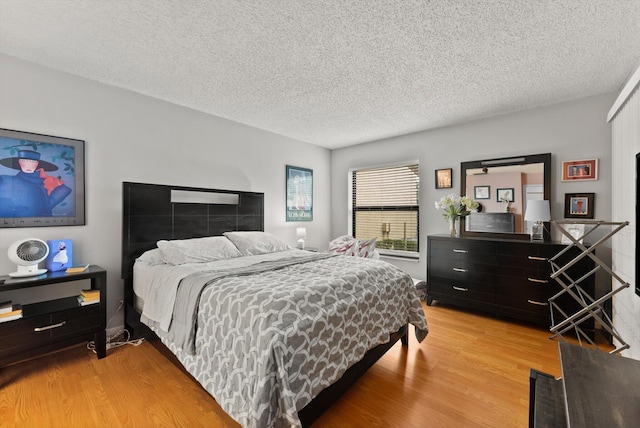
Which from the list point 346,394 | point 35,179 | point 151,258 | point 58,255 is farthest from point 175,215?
point 346,394

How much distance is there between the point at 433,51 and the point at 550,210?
7.77 feet

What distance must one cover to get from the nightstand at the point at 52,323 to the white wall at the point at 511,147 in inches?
151

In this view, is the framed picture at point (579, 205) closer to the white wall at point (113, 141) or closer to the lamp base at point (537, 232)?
the lamp base at point (537, 232)

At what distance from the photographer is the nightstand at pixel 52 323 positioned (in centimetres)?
195

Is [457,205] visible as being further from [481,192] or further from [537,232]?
[537,232]

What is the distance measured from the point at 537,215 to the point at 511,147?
95 centimetres

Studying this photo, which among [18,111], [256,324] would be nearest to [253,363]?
[256,324]

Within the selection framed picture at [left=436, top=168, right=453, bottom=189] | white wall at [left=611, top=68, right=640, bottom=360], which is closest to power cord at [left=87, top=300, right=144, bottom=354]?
white wall at [left=611, top=68, right=640, bottom=360]

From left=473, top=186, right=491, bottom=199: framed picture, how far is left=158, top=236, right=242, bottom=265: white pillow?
10.2 ft

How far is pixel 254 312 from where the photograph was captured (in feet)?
4.96

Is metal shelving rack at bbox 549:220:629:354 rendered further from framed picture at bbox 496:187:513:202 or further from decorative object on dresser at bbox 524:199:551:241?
framed picture at bbox 496:187:513:202

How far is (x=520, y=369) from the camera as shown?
2193mm

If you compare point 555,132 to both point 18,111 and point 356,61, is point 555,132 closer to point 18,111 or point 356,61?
point 356,61

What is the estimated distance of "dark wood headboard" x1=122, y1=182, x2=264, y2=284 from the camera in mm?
2785
